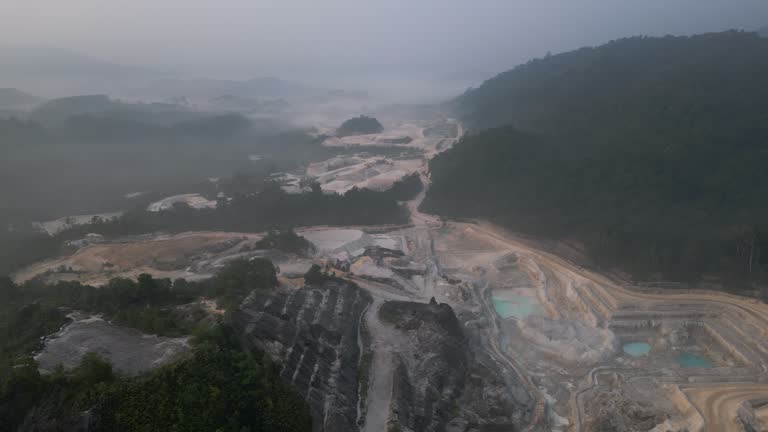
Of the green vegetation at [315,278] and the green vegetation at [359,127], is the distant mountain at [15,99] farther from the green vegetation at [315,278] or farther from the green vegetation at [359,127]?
the green vegetation at [315,278]

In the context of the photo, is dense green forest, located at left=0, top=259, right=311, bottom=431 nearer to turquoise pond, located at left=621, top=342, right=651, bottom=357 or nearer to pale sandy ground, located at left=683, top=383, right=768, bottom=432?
pale sandy ground, located at left=683, top=383, right=768, bottom=432

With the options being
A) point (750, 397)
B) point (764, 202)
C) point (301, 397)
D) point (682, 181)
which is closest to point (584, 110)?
point (682, 181)

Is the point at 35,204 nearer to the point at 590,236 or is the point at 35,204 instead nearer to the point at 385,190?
the point at 385,190

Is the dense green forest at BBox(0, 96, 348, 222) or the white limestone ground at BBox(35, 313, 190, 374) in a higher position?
the white limestone ground at BBox(35, 313, 190, 374)

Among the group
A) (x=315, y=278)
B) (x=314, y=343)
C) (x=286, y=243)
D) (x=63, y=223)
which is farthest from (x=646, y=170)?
(x=63, y=223)

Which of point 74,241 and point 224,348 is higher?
point 224,348

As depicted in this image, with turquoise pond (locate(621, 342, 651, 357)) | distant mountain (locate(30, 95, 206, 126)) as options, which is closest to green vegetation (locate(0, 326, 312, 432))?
turquoise pond (locate(621, 342, 651, 357))

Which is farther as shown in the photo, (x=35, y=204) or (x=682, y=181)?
(x=35, y=204)

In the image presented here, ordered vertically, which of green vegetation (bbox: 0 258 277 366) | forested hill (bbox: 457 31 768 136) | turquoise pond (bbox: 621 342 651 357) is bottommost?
turquoise pond (bbox: 621 342 651 357)
